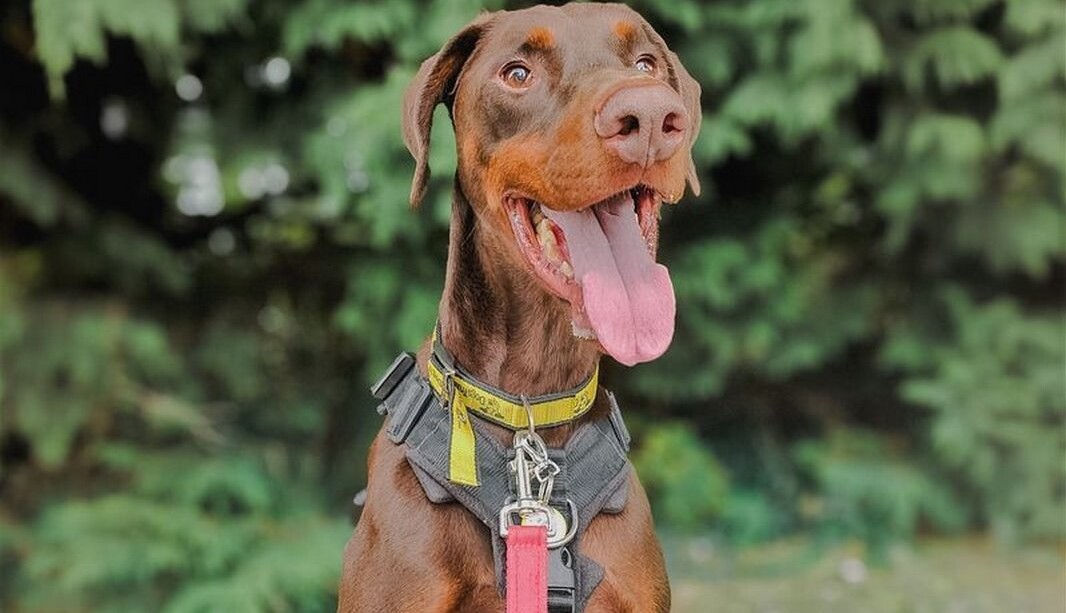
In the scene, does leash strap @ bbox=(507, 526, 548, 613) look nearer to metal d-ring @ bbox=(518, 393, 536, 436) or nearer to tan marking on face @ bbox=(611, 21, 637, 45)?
metal d-ring @ bbox=(518, 393, 536, 436)

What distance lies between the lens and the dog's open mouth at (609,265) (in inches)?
83.2

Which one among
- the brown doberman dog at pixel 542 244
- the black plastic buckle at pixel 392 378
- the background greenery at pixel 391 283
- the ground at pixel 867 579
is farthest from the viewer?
the ground at pixel 867 579

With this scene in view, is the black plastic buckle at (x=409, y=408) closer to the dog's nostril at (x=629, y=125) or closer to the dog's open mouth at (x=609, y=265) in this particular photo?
the dog's open mouth at (x=609, y=265)

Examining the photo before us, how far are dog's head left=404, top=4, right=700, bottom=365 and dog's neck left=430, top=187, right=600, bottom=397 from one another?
62mm

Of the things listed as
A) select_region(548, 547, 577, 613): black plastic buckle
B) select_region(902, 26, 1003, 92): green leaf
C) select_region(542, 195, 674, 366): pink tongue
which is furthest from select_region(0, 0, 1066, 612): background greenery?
select_region(548, 547, 577, 613): black plastic buckle

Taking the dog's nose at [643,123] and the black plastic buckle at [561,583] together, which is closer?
the dog's nose at [643,123]

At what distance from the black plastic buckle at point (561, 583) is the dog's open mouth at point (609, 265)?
16.1 inches

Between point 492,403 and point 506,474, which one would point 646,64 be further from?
point 506,474

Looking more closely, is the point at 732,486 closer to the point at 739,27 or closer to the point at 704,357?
the point at 704,357

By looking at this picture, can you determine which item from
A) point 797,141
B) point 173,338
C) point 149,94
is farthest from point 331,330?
point 797,141

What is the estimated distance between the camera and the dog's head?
6.66 ft

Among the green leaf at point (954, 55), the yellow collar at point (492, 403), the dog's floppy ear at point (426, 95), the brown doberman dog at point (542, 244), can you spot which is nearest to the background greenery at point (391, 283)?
the green leaf at point (954, 55)

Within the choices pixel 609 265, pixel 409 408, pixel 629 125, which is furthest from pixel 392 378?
pixel 629 125

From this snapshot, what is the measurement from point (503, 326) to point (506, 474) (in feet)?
0.97
